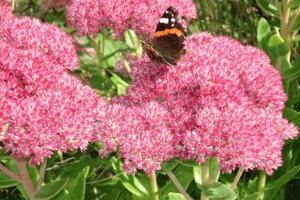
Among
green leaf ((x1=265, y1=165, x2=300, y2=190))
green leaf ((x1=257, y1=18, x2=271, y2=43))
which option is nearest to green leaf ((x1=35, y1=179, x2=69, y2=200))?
green leaf ((x1=265, y1=165, x2=300, y2=190))

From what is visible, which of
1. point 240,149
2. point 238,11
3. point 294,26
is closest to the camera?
point 240,149

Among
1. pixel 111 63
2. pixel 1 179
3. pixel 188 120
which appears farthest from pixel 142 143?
pixel 111 63

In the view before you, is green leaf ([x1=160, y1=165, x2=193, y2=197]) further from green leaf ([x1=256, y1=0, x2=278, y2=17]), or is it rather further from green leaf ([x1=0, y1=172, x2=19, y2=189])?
green leaf ([x1=256, y1=0, x2=278, y2=17])

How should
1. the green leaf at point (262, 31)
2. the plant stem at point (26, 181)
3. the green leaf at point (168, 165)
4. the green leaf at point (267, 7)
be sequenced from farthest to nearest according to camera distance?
1. the green leaf at point (267, 7)
2. the green leaf at point (262, 31)
3. the plant stem at point (26, 181)
4. the green leaf at point (168, 165)

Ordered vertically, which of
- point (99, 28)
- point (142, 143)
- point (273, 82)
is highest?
point (99, 28)

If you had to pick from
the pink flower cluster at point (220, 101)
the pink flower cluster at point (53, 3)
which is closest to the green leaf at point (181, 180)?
the pink flower cluster at point (220, 101)

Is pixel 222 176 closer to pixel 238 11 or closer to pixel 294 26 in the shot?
pixel 294 26

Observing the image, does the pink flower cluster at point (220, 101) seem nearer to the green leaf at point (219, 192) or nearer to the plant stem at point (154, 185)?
the green leaf at point (219, 192)
